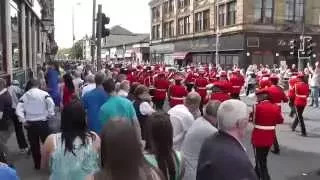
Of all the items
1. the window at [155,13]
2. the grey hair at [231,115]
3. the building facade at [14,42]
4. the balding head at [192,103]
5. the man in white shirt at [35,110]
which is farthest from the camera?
the window at [155,13]

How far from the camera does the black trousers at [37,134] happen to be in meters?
9.44

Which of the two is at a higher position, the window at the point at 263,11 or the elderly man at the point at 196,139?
the window at the point at 263,11

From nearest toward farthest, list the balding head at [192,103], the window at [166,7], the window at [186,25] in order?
Result: the balding head at [192,103] → the window at [186,25] → the window at [166,7]

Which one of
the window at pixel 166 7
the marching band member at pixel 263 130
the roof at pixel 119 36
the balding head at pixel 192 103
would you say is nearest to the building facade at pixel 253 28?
the window at pixel 166 7

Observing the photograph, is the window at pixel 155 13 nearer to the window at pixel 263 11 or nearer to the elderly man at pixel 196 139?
the window at pixel 263 11

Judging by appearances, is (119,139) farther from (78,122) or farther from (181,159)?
(78,122)

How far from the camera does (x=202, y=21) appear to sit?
2480 inches

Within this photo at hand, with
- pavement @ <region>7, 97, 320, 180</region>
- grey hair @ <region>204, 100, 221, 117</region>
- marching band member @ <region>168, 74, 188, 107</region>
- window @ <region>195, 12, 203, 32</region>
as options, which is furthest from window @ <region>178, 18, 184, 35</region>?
grey hair @ <region>204, 100, 221, 117</region>

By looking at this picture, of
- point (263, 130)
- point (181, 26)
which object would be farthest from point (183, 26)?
point (263, 130)

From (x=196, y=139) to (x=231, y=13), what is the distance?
49944 millimetres

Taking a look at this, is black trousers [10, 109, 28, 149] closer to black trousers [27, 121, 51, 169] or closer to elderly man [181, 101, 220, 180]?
black trousers [27, 121, 51, 169]

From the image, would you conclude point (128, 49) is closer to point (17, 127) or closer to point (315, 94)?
point (315, 94)

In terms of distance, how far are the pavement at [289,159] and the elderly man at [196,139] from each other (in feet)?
13.6

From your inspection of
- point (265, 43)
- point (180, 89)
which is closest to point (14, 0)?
point (180, 89)
